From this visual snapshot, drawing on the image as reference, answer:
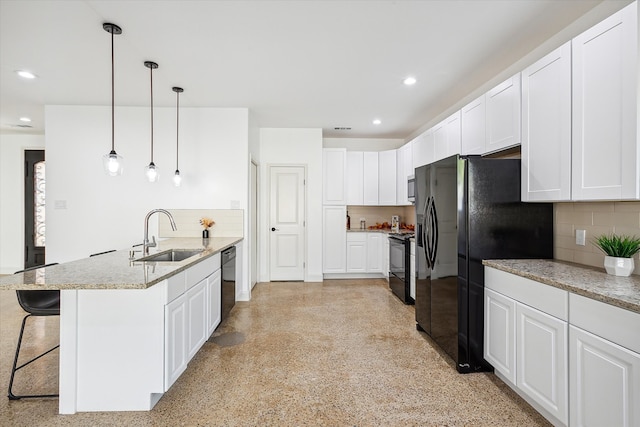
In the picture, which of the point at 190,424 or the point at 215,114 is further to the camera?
the point at 215,114

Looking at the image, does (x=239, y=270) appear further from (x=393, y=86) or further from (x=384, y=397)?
(x=393, y=86)

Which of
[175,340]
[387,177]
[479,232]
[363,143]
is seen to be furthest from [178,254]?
[363,143]

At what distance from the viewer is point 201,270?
272cm

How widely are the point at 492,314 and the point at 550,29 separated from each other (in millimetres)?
2236

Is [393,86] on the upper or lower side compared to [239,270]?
upper

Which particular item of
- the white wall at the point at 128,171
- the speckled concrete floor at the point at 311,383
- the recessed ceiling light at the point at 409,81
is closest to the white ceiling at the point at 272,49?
the recessed ceiling light at the point at 409,81

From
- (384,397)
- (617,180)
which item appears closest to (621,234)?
(617,180)

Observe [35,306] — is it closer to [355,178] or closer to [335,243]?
[335,243]

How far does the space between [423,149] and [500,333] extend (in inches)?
112

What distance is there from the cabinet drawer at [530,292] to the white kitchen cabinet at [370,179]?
136 inches

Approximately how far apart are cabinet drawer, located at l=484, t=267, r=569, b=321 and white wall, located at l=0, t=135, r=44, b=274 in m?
7.63

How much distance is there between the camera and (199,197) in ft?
14.5

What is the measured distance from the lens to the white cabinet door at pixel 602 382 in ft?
4.37

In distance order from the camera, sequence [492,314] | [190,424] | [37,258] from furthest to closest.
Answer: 1. [37,258]
2. [492,314]
3. [190,424]
